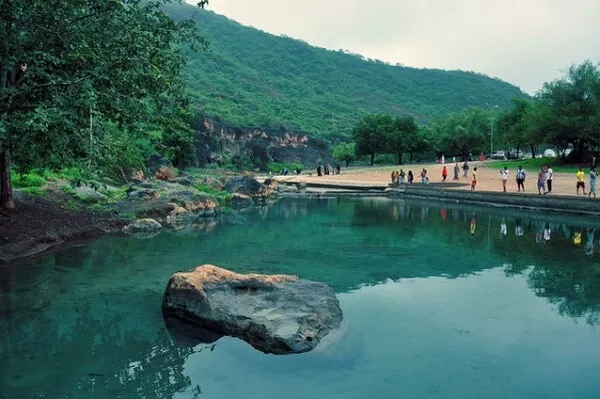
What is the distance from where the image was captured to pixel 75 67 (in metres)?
13.4

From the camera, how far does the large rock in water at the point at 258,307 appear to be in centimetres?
865

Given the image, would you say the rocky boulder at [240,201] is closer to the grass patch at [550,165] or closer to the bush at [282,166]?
the grass patch at [550,165]

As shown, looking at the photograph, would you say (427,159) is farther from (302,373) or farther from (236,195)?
(302,373)

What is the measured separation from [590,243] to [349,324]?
42.1 feet

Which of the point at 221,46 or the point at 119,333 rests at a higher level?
the point at 221,46

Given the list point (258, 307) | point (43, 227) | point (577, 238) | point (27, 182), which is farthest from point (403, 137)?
point (258, 307)

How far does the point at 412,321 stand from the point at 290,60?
155 metres

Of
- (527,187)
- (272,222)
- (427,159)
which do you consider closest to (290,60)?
(427,159)

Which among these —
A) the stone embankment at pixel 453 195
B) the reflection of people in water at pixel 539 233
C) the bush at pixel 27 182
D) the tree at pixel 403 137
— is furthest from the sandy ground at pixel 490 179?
the bush at pixel 27 182

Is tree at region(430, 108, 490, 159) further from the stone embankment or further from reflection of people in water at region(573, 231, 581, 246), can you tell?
reflection of people in water at region(573, 231, 581, 246)

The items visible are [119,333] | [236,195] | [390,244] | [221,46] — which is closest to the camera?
[119,333]

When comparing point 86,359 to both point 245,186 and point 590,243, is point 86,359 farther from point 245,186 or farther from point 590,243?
point 245,186

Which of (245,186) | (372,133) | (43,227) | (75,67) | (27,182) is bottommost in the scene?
(43,227)

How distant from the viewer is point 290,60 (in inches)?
6260
